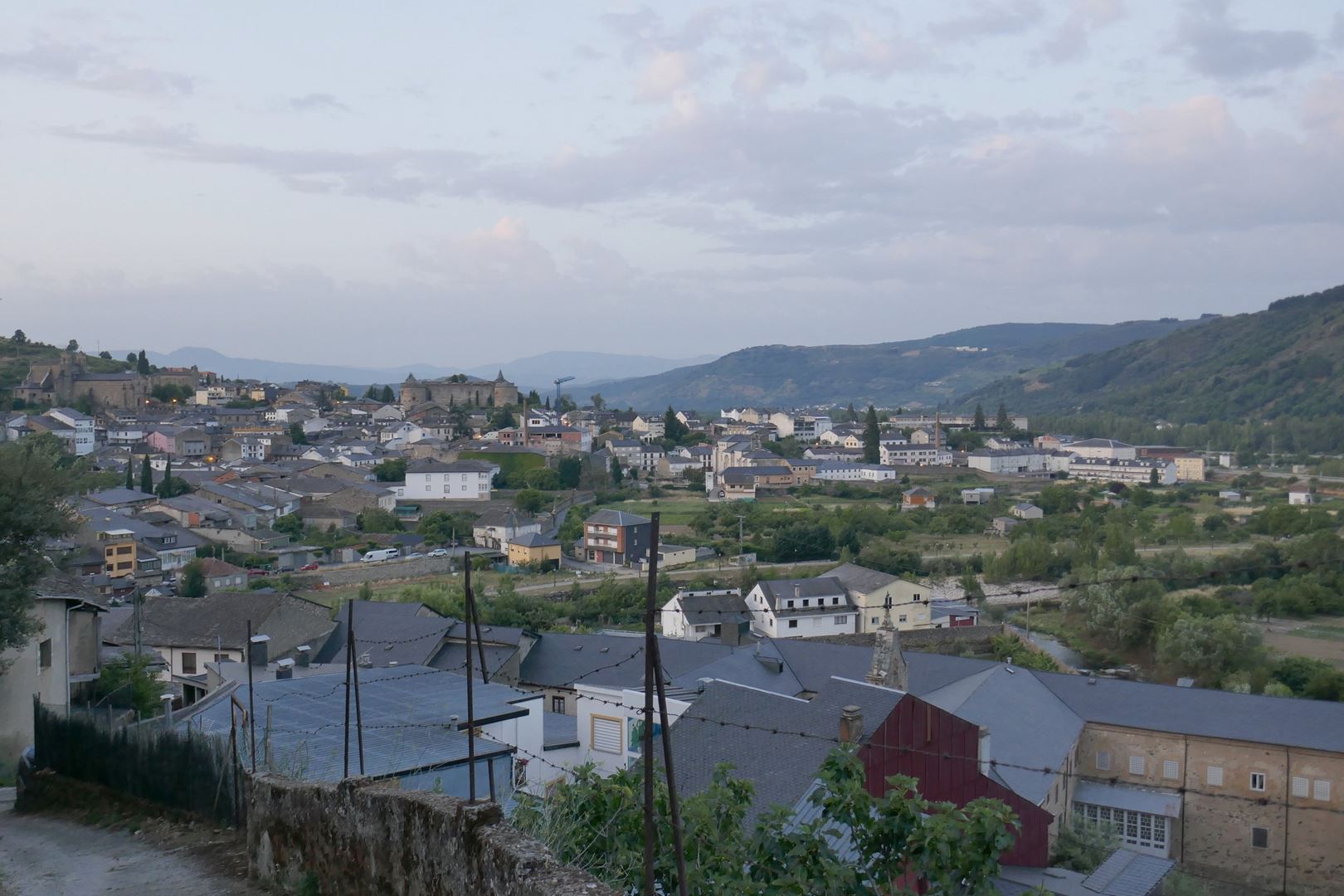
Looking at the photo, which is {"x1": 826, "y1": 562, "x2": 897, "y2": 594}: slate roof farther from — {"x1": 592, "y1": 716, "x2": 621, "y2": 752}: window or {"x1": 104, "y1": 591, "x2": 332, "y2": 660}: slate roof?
{"x1": 592, "y1": 716, "x2": 621, "y2": 752}: window

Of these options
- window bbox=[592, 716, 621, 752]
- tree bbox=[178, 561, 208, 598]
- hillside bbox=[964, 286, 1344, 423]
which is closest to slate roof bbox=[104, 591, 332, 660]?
window bbox=[592, 716, 621, 752]

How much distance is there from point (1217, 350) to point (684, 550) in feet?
266

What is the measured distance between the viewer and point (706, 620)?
19.2 metres

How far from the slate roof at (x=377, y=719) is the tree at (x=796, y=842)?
4.91 ft

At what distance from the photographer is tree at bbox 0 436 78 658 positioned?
6633 mm

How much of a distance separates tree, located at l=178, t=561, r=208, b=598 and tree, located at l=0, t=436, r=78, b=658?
17229 mm

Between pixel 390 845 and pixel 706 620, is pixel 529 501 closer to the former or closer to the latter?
pixel 706 620

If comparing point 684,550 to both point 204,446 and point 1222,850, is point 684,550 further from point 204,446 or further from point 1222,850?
point 204,446

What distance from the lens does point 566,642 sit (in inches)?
511

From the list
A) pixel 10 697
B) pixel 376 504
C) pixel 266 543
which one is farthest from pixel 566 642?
pixel 376 504

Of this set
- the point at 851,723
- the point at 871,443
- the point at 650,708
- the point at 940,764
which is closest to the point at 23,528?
the point at 851,723

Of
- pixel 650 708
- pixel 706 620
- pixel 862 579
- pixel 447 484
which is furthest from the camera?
pixel 447 484

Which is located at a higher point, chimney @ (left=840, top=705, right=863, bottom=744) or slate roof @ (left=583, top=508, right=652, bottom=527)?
chimney @ (left=840, top=705, right=863, bottom=744)

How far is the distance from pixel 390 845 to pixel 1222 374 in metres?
88.6
